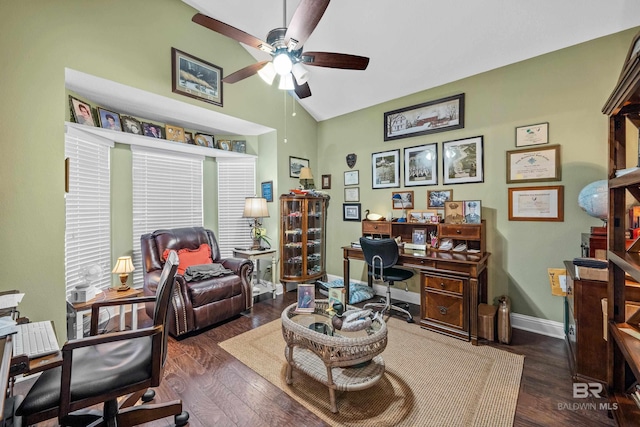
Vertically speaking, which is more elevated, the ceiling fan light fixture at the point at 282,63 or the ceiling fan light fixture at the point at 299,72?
the ceiling fan light fixture at the point at 299,72

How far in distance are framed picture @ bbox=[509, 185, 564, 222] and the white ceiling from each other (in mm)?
1389

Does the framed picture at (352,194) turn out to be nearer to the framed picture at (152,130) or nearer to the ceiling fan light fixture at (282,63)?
the ceiling fan light fixture at (282,63)

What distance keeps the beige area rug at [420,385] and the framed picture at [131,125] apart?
8.88ft

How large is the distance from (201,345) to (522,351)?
3.03m

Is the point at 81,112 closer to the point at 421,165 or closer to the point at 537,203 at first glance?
the point at 421,165

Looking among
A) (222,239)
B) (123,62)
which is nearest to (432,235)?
(222,239)

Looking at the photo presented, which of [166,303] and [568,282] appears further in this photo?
[568,282]

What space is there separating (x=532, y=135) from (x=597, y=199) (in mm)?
943

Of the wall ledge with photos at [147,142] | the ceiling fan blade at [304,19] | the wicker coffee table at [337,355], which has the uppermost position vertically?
the ceiling fan blade at [304,19]

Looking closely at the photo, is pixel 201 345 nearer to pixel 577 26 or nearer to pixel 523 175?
pixel 523 175

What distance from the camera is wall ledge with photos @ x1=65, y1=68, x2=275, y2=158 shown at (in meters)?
2.62

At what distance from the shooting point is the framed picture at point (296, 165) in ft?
14.1

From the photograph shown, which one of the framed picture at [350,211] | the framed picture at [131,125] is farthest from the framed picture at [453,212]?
the framed picture at [131,125]

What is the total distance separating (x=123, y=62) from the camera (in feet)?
8.61
